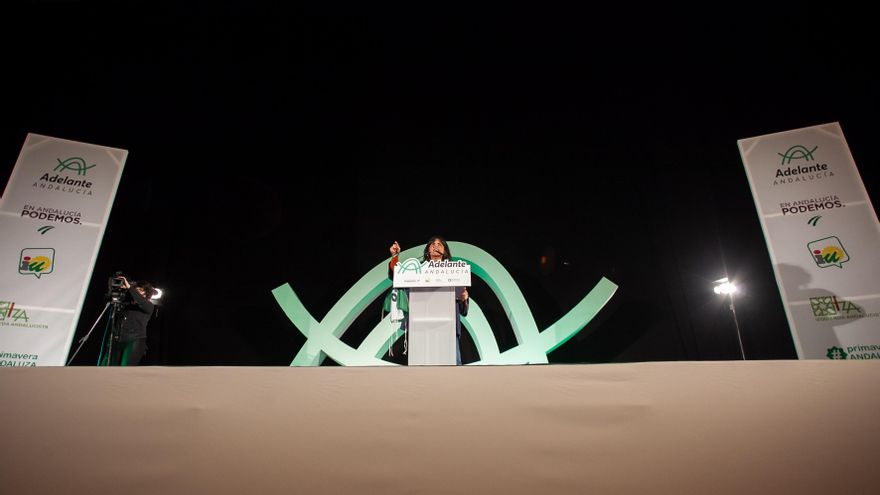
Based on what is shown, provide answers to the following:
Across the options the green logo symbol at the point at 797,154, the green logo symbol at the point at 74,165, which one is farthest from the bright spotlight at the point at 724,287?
the green logo symbol at the point at 74,165

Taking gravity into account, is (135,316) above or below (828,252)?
below

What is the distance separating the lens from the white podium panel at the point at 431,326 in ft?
9.04

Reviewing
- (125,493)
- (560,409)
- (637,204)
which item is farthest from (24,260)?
(637,204)

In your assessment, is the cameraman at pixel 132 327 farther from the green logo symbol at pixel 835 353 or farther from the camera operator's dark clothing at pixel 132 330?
the green logo symbol at pixel 835 353

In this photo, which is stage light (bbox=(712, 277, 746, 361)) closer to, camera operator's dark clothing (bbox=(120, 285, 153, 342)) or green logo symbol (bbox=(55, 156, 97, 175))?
camera operator's dark clothing (bbox=(120, 285, 153, 342))

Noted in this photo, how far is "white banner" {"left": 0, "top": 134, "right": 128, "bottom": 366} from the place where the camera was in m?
3.50

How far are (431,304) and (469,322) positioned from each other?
6.13 ft

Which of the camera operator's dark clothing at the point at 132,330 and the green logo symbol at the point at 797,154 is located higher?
the green logo symbol at the point at 797,154

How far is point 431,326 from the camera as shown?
2.82 meters

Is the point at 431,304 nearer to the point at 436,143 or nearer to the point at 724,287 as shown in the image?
the point at 436,143

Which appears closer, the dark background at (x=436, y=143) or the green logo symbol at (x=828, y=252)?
the green logo symbol at (x=828, y=252)

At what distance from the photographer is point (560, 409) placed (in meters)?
0.95

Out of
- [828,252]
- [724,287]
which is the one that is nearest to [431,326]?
[828,252]

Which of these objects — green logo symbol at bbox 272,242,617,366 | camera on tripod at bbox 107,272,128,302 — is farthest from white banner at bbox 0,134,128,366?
green logo symbol at bbox 272,242,617,366
